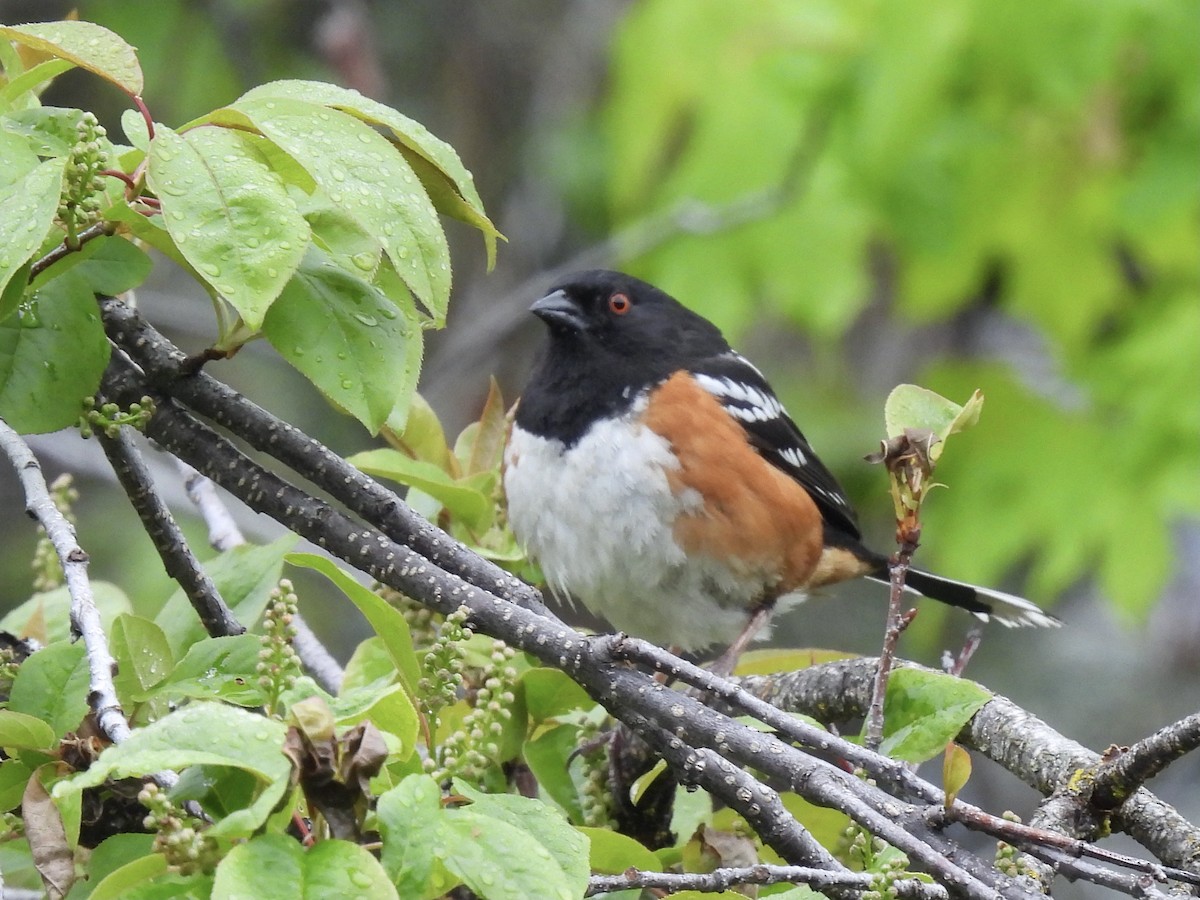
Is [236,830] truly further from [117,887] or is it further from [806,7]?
[806,7]

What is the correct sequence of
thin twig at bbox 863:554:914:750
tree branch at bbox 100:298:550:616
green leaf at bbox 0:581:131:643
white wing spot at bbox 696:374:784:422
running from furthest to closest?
white wing spot at bbox 696:374:784:422
green leaf at bbox 0:581:131:643
tree branch at bbox 100:298:550:616
thin twig at bbox 863:554:914:750

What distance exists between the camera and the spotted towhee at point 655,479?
2875 millimetres

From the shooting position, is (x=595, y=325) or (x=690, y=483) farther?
(x=595, y=325)

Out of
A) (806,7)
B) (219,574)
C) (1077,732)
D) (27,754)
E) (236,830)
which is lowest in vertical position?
(27,754)

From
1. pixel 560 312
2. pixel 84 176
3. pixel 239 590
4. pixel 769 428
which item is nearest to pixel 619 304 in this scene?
pixel 560 312

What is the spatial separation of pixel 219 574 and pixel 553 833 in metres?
0.71

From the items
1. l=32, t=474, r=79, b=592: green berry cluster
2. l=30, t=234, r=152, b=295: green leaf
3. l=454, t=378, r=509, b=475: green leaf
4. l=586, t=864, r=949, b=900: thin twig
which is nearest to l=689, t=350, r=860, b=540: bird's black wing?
l=454, t=378, r=509, b=475: green leaf

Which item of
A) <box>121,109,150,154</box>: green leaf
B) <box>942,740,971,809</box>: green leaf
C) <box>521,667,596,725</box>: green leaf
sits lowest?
<box>521,667,596,725</box>: green leaf

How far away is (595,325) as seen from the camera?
3.21 m

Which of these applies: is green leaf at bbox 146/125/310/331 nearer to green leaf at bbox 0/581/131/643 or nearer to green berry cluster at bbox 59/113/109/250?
green berry cluster at bbox 59/113/109/250

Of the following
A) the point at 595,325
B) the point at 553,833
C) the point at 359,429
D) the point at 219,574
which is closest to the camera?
the point at 553,833

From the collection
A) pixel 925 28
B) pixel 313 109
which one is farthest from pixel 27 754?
pixel 925 28

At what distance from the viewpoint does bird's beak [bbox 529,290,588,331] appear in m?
3.19

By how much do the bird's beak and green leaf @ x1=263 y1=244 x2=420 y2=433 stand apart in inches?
73.2
